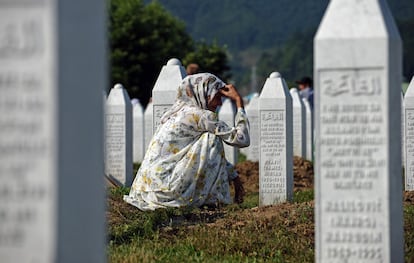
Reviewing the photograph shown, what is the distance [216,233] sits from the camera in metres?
11.3

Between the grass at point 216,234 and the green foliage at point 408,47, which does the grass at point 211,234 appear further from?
the green foliage at point 408,47

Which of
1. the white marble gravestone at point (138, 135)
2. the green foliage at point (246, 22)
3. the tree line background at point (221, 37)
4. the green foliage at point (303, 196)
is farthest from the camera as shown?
the green foliage at point (246, 22)

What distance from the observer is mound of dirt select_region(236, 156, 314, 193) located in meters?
20.6

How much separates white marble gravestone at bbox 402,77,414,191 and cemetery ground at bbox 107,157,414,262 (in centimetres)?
207

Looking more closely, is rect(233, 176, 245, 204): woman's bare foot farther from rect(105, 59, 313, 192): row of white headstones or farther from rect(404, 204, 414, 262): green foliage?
rect(404, 204, 414, 262): green foliage

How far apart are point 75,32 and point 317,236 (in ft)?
9.66

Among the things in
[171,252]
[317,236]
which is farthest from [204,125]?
→ [317,236]

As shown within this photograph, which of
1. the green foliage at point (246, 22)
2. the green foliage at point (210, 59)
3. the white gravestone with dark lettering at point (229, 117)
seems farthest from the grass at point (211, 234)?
the green foliage at point (246, 22)

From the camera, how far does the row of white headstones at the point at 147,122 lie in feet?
52.9

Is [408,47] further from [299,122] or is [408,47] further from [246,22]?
[246,22]

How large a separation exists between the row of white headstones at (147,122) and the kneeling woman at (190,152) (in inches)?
81.8

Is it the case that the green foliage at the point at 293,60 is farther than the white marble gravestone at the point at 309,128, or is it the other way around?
the green foliage at the point at 293,60

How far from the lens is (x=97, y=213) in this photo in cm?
616

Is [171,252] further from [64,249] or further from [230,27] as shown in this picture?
[230,27]
